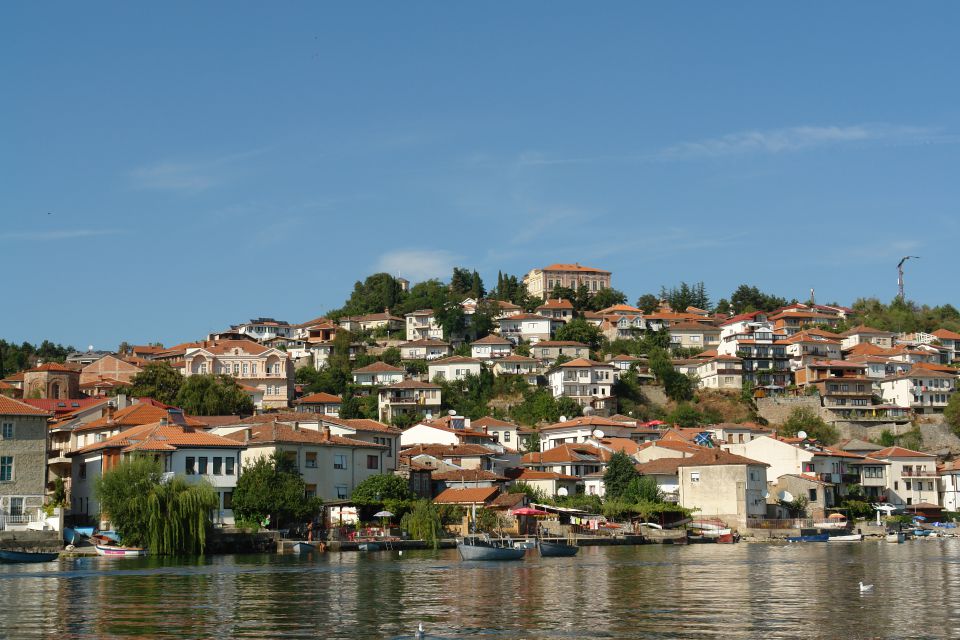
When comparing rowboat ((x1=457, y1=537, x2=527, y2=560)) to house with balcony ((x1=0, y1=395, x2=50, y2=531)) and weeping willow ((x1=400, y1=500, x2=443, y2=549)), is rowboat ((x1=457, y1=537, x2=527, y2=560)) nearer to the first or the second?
weeping willow ((x1=400, y1=500, x2=443, y2=549))

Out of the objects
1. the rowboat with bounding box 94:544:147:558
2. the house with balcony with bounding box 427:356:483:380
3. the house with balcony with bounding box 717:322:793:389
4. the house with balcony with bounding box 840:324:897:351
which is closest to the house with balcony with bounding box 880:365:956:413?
the house with balcony with bounding box 717:322:793:389

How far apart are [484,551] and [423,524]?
469 inches

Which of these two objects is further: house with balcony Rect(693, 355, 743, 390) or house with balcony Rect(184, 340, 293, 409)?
house with balcony Rect(693, 355, 743, 390)

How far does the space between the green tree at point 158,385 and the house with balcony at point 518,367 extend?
1514 inches

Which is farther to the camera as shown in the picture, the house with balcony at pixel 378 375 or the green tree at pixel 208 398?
the house with balcony at pixel 378 375

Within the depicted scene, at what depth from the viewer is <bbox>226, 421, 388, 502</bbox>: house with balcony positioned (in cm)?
6919

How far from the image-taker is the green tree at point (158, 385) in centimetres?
9844

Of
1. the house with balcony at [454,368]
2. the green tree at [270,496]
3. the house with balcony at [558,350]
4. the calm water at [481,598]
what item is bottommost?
the calm water at [481,598]

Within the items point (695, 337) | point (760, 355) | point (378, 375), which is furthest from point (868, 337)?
point (378, 375)

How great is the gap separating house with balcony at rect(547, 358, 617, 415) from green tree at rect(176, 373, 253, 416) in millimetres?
35037

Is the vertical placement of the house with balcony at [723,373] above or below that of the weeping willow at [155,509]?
above

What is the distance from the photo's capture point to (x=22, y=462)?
195ft

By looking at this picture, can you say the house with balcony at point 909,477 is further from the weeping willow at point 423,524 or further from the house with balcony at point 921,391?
the weeping willow at point 423,524

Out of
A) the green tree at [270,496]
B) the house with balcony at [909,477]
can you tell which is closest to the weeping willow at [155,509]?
the green tree at [270,496]
